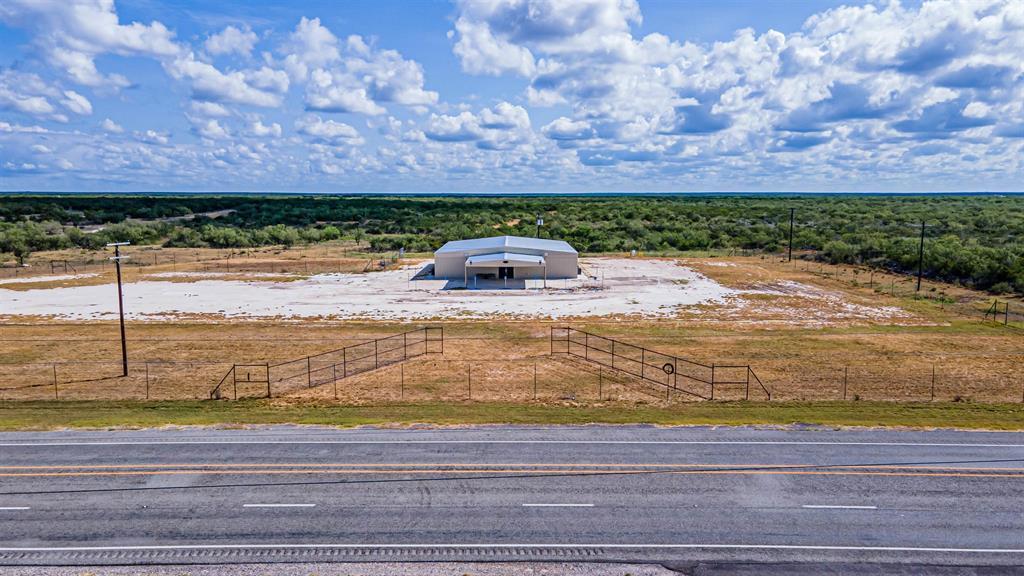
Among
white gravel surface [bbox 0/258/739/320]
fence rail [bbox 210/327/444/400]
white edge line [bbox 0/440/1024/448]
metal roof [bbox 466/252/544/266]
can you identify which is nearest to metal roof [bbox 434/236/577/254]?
metal roof [bbox 466/252/544/266]

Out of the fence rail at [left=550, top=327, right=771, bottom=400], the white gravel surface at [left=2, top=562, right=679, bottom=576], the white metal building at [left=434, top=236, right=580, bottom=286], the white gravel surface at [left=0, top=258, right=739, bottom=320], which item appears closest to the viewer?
the white gravel surface at [left=2, top=562, right=679, bottom=576]

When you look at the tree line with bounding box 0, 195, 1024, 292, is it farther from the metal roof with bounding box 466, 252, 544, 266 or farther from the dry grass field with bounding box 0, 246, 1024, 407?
the metal roof with bounding box 466, 252, 544, 266

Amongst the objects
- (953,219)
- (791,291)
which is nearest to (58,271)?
(791,291)

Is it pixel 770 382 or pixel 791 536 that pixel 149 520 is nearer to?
pixel 791 536

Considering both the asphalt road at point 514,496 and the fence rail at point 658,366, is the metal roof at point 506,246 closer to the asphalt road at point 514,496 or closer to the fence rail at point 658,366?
the fence rail at point 658,366

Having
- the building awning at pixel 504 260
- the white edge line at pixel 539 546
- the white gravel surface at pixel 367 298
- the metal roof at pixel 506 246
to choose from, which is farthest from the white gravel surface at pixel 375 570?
the metal roof at pixel 506 246

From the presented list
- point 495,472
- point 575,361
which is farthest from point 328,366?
point 495,472

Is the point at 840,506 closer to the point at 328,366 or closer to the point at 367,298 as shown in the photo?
the point at 328,366
